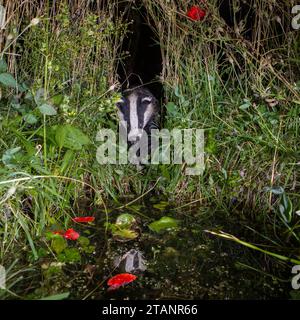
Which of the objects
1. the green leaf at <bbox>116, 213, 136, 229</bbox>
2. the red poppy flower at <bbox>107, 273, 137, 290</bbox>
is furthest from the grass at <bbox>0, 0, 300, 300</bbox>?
the red poppy flower at <bbox>107, 273, 137, 290</bbox>

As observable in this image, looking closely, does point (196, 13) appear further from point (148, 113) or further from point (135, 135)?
point (135, 135)

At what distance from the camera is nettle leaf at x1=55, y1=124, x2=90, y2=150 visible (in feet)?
8.05

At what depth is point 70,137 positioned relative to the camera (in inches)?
100

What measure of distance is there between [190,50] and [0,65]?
59.9 inches

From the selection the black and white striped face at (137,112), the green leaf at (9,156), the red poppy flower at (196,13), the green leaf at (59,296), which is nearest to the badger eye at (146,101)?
the black and white striped face at (137,112)

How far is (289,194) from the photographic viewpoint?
2.44 metres

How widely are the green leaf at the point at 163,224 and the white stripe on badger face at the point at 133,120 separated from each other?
88 cm

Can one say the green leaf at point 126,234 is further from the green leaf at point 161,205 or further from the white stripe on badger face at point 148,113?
the white stripe on badger face at point 148,113

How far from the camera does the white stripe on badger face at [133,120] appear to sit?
3289mm

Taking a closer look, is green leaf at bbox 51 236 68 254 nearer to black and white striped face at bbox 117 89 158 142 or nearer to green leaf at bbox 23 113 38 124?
green leaf at bbox 23 113 38 124

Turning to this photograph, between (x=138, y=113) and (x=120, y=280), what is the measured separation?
1.66 m
